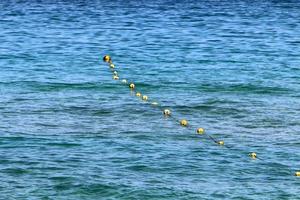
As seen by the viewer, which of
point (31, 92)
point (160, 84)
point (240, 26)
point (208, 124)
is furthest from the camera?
point (240, 26)

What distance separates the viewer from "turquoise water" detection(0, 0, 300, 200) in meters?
28.0

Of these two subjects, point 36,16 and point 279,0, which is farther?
point 279,0

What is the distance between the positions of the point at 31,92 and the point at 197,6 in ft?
101

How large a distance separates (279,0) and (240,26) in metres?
13.2

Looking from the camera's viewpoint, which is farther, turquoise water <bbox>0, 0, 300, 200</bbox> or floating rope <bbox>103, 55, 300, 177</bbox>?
floating rope <bbox>103, 55, 300, 177</bbox>

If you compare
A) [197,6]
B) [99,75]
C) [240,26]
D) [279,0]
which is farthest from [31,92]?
[279,0]

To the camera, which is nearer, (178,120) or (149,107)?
(178,120)

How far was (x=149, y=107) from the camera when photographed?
36656mm

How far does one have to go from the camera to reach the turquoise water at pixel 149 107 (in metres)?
28.0

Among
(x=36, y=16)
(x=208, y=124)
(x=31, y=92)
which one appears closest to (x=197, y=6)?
(x=36, y=16)

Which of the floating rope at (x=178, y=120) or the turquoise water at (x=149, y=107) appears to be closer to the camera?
the turquoise water at (x=149, y=107)

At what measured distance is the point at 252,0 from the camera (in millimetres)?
72938

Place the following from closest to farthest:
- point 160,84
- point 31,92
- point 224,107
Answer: point 224,107 → point 31,92 → point 160,84

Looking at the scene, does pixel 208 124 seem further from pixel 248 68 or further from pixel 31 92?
pixel 248 68
